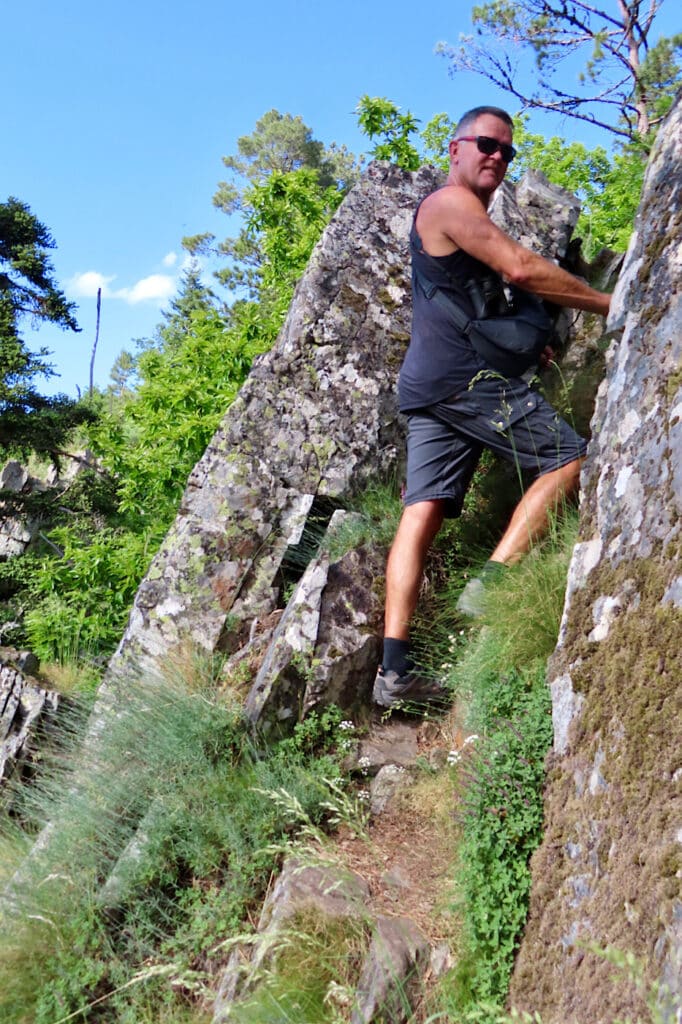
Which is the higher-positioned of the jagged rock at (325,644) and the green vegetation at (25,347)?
the green vegetation at (25,347)

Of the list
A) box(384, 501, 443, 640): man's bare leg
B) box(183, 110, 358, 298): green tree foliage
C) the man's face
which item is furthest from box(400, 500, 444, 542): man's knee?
box(183, 110, 358, 298): green tree foliage

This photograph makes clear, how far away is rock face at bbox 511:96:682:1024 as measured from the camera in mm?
2303

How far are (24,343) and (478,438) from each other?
27.6 feet

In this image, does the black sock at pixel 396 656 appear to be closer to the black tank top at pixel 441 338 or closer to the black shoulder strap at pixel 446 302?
the black tank top at pixel 441 338

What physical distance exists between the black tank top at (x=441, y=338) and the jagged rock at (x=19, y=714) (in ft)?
12.2

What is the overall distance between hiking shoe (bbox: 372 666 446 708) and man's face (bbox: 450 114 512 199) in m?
2.51

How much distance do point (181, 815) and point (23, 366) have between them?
8.32m

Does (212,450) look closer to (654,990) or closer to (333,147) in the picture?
(654,990)

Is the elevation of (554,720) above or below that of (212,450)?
below

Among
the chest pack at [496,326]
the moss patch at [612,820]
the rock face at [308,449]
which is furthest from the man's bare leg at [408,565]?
the moss patch at [612,820]

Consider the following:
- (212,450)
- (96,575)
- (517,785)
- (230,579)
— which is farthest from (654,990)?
(96,575)

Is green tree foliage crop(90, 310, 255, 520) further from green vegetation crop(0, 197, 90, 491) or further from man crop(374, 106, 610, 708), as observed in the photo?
man crop(374, 106, 610, 708)

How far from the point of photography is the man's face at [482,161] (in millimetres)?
4336

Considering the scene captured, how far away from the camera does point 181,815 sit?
3973mm
